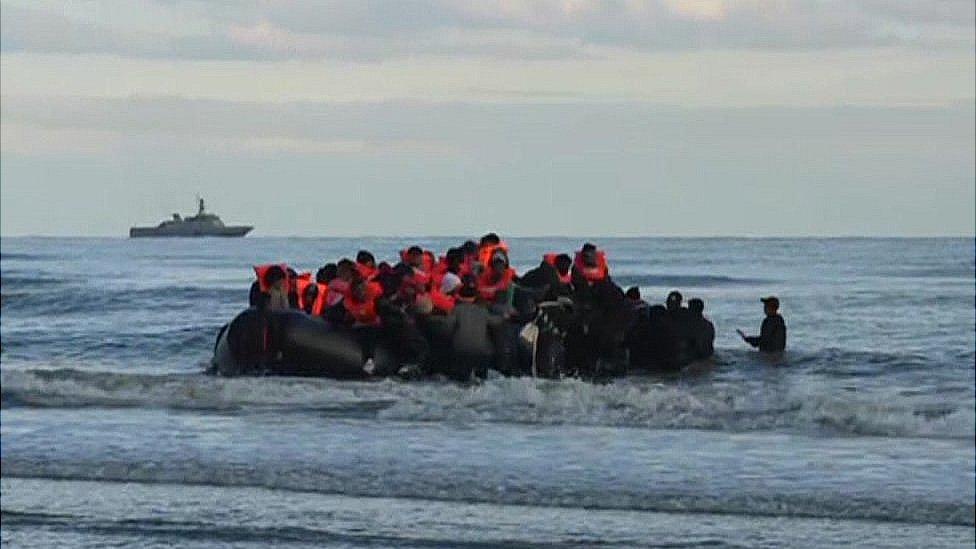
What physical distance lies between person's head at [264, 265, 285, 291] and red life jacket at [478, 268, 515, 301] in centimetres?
235

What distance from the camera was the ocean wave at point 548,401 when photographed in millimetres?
17953

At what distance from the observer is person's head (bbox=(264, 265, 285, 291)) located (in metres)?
23.8

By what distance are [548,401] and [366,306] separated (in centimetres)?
364

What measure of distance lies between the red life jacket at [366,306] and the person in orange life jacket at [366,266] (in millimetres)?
378

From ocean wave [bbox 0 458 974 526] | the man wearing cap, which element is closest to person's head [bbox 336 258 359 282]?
the man wearing cap

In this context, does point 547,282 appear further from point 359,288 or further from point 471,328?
point 359,288

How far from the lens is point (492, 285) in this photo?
76.1 feet

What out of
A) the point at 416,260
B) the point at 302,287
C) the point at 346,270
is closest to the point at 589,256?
the point at 416,260

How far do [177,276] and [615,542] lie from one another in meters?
43.3

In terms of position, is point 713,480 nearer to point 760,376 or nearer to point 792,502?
point 792,502

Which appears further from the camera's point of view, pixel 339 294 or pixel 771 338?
pixel 771 338

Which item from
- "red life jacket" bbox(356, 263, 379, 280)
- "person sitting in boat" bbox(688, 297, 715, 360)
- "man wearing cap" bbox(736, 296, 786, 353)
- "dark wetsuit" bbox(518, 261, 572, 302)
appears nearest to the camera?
"red life jacket" bbox(356, 263, 379, 280)

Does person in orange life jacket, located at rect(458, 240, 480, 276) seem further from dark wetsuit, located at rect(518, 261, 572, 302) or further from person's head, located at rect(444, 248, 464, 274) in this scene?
dark wetsuit, located at rect(518, 261, 572, 302)

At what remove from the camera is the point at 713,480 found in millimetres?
13547
